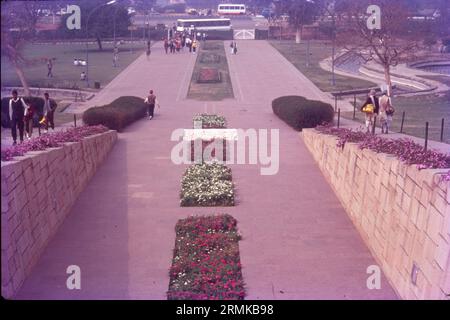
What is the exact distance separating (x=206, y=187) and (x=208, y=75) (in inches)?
1112

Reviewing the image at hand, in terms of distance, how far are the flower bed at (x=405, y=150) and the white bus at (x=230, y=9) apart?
214 feet

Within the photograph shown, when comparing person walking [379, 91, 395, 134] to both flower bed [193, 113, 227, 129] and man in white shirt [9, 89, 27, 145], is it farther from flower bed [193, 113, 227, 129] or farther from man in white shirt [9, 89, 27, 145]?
man in white shirt [9, 89, 27, 145]

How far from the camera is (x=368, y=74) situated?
151ft

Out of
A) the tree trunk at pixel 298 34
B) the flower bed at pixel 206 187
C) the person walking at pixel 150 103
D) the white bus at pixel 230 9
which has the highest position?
the white bus at pixel 230 9

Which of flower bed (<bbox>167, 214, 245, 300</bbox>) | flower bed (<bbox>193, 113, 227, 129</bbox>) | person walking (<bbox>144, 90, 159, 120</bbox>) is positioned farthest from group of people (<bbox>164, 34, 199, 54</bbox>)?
flower bed (<bbox>167, 214, 245, 300</bbox>)

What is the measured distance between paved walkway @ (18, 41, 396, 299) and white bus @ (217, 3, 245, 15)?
60321 millimetres

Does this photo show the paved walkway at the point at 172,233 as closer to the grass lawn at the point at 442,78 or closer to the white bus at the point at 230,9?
the grass lawn at the point at 442,78

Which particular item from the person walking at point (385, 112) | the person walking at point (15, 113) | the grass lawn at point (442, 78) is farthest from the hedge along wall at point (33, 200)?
the grass lawn at point (442, 78)

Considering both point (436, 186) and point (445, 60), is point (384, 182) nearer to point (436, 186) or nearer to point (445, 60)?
point (436, 186)

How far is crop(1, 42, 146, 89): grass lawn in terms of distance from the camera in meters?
37.9

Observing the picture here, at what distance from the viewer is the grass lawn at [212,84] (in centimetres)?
3312

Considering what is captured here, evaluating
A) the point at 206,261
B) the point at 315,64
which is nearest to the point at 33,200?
the point at 206,261

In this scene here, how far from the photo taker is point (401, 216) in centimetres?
845

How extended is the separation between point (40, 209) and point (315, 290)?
4017 mm
